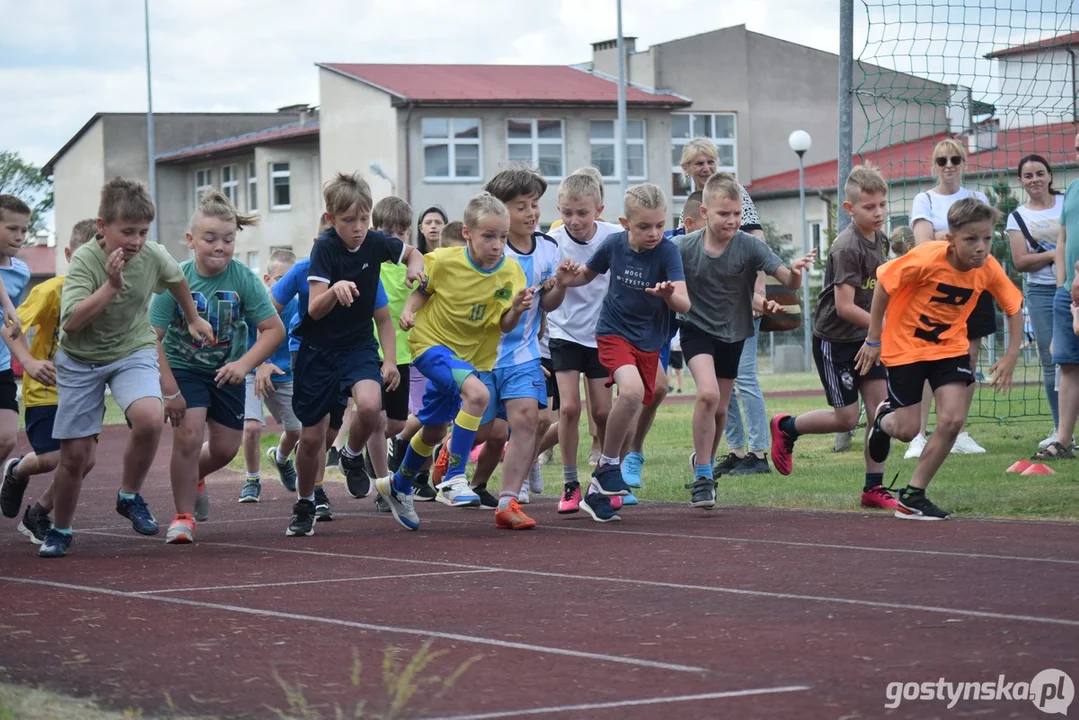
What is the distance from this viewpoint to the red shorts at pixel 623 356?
900 cm

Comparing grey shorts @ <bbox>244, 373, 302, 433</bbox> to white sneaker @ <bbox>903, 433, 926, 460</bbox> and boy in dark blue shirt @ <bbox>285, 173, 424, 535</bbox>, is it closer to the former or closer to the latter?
boy in dark blue shirt @ <bbox>285, 173, 424, 535</bbox>

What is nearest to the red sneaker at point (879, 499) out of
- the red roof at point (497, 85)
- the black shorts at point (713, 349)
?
the black shorts at point (713, 349)

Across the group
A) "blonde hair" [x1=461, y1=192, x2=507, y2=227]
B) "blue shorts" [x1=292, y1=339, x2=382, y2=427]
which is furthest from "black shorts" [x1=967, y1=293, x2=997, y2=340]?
"blue shorts" [x1=292, y1=339, x2=382, y2=427]

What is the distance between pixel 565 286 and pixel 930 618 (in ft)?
12.6

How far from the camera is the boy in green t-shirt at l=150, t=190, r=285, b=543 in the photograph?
8234mm

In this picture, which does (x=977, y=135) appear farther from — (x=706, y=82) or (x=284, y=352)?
(x=706, y=82)

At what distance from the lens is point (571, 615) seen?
5.44 metres

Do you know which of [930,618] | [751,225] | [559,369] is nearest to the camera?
[930,618]

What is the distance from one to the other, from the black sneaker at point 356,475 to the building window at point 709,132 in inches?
1915

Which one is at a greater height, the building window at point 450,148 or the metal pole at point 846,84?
the building window at point 450,148

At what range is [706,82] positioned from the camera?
60.0 m

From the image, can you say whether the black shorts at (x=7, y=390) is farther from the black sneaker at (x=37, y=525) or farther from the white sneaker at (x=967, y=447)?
the white sneaker at (x=967, y=447)

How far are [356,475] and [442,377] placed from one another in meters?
2.00

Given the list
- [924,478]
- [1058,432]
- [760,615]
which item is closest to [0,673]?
[760,615]
